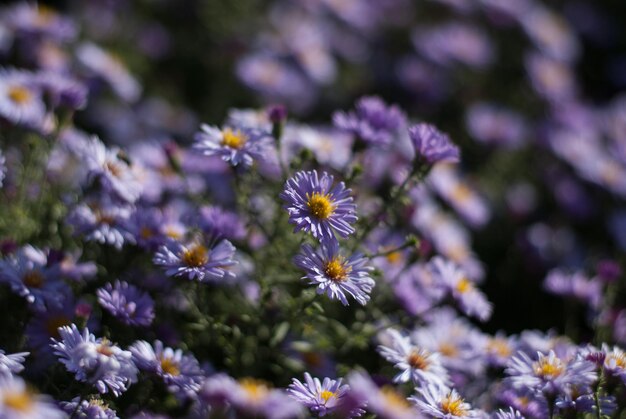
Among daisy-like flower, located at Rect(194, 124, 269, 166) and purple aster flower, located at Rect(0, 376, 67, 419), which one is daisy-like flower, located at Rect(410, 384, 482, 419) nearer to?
daisy-like flower, located at Rect(194, 124, 269, 166)

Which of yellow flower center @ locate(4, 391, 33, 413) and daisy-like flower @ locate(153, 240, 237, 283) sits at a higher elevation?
daisy-like flower @ locate(153, 240, 237, 283)

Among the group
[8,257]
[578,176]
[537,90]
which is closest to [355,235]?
[8,257]

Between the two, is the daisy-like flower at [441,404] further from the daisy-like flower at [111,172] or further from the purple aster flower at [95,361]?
the daisy-like flower at [111,172]

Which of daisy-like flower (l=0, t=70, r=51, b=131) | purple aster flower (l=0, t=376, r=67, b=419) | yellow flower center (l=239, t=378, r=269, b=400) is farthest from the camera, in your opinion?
daisy-like flower (l=0, t=70, r=51, b=131)

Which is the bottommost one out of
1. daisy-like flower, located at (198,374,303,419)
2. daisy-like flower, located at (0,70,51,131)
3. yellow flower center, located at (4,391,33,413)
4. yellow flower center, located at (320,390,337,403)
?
yellow flower center, located at (4,391,33,413)

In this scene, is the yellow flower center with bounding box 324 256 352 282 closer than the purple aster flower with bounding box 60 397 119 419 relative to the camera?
No

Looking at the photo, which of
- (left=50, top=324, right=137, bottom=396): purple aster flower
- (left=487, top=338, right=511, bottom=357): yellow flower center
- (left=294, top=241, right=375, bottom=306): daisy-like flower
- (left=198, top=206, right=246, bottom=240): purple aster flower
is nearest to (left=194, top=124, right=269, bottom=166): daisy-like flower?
(left=198, top=206, right=246, bottom=240): purple aster flower

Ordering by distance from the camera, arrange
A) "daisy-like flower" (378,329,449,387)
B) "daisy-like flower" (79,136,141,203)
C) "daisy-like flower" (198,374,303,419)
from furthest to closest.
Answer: "daisy-like flower" (79,136,141,203) → "daisy-like flower" (378,329,449,387) → "daisy-like flower" (198,374,303,419)
